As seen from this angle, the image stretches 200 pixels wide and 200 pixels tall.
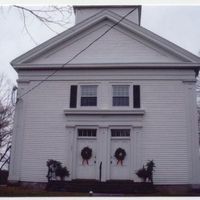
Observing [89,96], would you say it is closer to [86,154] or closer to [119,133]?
[119,133]

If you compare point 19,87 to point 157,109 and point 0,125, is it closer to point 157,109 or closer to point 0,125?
point 157,109

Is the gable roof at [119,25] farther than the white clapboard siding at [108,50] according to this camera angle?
No

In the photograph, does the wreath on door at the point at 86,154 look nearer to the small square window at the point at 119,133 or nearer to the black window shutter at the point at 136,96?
the small square window at the point at 119,133

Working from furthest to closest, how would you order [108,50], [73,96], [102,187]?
[108,50]
[73,96]
[102,187]

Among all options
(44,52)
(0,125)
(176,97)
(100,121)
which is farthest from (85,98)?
(0,125)

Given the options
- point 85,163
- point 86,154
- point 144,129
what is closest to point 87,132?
point 86,154

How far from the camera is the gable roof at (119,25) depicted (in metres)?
14.0

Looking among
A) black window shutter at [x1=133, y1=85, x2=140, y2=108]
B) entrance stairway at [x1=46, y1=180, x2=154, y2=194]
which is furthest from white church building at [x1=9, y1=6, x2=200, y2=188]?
entrance stairway at [x1=46, y1=180, x2=154, y2=194]

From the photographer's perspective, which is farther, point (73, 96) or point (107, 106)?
point (73, 96)

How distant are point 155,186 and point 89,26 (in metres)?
6.66

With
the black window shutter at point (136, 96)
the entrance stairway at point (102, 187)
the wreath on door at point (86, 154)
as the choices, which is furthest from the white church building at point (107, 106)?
the entrance stairway at point (102, 187)

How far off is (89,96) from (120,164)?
283cm

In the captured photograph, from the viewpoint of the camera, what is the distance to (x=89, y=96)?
14.2m

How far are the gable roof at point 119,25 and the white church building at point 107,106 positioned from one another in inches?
1.5
